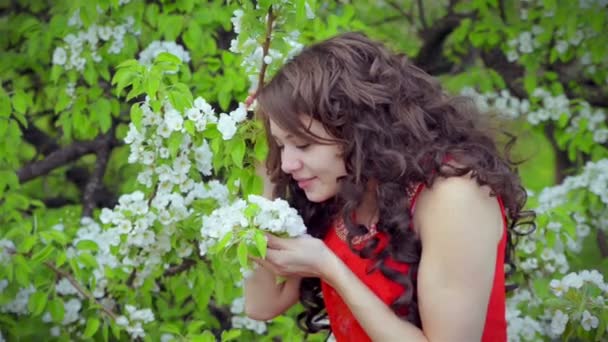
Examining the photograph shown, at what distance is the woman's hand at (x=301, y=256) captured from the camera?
229 cm

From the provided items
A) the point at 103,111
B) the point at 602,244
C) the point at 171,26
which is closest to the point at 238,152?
the point at 171,26

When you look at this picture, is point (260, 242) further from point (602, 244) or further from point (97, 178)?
point (602, 244)

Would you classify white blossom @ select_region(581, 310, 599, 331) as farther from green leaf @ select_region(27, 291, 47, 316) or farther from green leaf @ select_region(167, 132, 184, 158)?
green leaf @ select_region(27, 291, 47, 316)

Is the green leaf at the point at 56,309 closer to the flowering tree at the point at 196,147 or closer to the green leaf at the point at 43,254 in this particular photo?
the flowering tree at the point at 196,147

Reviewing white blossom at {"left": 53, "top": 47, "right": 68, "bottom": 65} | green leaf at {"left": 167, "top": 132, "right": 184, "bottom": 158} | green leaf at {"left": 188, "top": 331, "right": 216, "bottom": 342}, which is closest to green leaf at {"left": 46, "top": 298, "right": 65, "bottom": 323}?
green leaf at {"left": 188, "top": 331, "right": 216, "bottom": 342}

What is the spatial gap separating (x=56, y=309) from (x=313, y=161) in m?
1.44

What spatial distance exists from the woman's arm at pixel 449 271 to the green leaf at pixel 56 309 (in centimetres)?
140

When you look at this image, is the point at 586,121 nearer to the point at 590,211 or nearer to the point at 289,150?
the point at 590,211

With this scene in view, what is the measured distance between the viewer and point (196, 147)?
2900 millimetres

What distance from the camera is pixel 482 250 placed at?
2.19 meters

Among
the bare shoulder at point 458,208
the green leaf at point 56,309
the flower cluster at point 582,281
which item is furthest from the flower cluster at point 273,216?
the green leaf at point 56,309

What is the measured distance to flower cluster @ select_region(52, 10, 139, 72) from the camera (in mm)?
3816

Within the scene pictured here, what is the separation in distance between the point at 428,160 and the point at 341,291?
0.34 meters

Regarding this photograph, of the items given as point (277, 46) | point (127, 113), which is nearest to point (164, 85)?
point (277, 46)
